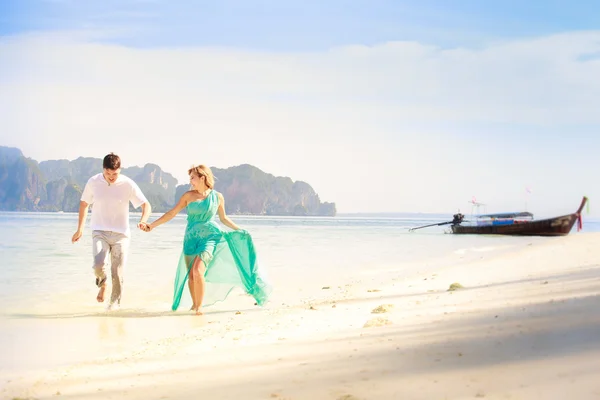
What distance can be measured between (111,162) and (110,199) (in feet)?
1.40

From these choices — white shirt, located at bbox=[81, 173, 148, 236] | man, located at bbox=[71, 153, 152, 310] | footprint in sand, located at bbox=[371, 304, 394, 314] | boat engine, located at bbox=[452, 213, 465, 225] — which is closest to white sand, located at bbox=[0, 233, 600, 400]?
footprint in sand, located at bbox=[371, 304, 394, 314]

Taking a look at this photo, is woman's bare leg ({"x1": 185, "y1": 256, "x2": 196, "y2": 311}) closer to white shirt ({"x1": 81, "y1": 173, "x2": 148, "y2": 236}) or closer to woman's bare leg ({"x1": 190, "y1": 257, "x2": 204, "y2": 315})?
woman's bare leg ({"x1": 190, "y1": 257, "x2": 204, "y2": 315})

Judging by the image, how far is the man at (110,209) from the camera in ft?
24.4

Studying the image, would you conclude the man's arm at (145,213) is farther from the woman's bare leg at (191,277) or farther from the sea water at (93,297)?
the sea water at (93,297)

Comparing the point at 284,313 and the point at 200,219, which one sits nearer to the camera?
the point at 284,313

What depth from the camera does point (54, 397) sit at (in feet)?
12.4

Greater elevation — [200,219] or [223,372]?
[200,219]

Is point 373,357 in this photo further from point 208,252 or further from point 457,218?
point 457,218

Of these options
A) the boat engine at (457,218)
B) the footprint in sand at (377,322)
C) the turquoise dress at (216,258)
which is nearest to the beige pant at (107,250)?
the turquoise dress at (216,258)

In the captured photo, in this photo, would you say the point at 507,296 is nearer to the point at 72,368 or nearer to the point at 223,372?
the point at 223,372

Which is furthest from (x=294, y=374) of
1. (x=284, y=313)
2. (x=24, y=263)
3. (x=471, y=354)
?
(x=24, y=263)

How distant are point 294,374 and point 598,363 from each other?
1614mm

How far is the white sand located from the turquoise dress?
1101mm

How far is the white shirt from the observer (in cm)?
744
